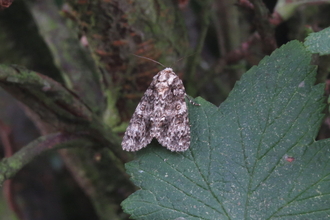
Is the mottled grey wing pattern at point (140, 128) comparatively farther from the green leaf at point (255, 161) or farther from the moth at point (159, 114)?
the green leaf at point (255, 161)

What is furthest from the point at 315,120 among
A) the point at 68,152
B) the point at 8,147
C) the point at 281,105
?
the point at 8,147

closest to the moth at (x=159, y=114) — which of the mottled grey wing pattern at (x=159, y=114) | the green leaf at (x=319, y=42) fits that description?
the mottled grey wing pattern at (x=159, y=114)

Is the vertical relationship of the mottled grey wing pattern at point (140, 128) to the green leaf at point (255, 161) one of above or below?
above

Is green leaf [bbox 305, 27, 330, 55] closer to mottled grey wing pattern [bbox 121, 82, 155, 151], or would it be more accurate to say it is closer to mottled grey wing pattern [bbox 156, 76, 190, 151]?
mottled grey wing pattern [bbox 156, 76, 190, 151]

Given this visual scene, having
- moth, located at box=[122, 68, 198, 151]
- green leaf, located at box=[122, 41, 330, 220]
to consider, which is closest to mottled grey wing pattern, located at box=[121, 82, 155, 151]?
moth, located at box=[122, 68, 198, 151]

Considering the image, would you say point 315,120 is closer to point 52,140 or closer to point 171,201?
point 171,201

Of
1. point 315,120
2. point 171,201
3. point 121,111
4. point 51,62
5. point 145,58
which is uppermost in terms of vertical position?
point 51,62
